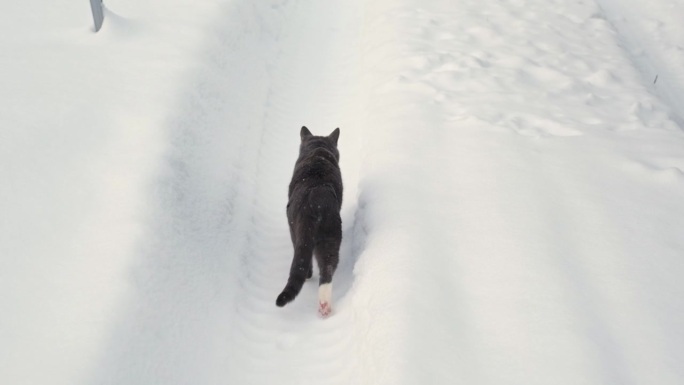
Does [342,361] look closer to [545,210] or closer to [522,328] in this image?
[522,328]

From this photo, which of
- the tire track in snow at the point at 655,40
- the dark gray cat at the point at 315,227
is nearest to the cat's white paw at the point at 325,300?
the dark gray cat at the point at 315,227

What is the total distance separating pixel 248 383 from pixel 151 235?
4.60 ft

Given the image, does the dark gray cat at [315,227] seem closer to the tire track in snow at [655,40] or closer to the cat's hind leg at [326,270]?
the cat's hind leg at [326,270]

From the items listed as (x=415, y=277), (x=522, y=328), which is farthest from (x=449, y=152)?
(x=522, y=328)

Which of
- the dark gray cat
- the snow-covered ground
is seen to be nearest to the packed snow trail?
the snow-covered ground

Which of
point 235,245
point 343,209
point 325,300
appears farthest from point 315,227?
point 343,209

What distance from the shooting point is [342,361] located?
3.87 m

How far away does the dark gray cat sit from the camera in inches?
157

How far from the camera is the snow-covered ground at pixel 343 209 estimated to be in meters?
3.50

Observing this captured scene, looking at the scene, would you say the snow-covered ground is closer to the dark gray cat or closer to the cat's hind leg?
the cat's hind leg

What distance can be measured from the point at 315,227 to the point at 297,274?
1.42 feet

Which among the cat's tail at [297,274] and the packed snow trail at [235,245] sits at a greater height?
the cat's tail at [297,274]

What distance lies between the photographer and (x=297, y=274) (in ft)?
12.9

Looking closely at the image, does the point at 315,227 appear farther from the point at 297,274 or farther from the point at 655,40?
the point at 655,40
